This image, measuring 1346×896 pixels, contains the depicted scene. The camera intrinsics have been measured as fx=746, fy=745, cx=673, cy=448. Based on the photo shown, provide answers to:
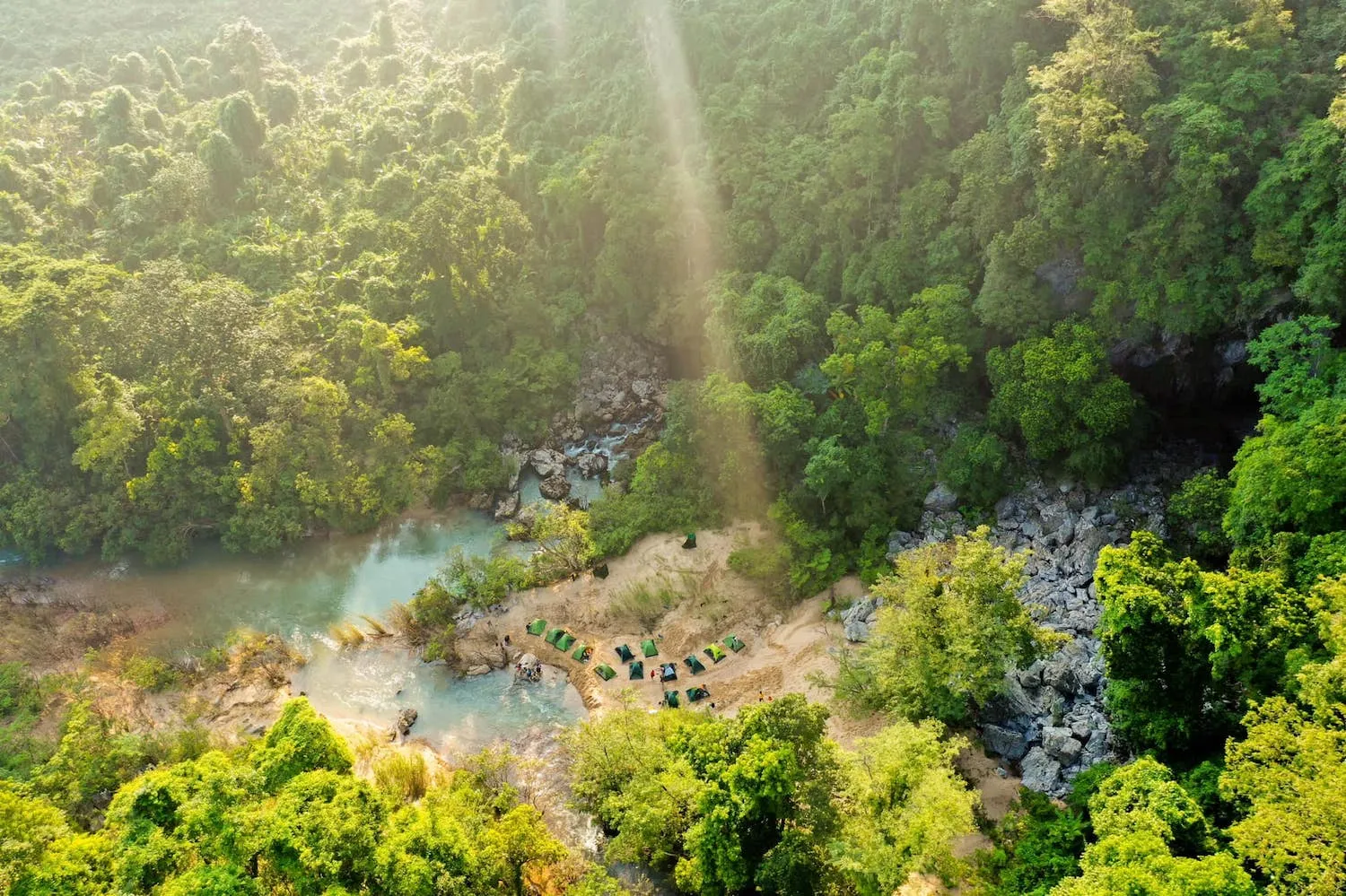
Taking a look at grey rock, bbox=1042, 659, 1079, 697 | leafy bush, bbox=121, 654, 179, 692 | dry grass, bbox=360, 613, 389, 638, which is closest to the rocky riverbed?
dry grass, bbox=360, 613, 389, 638

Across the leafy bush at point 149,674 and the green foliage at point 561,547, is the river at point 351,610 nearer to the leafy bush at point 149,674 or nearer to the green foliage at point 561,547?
Answer: the leafy bush at point 149,674

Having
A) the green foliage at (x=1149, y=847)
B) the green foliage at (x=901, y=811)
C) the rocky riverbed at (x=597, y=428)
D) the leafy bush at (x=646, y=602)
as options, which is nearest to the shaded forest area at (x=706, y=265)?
the rocky riverbed at (x=597, y=428)

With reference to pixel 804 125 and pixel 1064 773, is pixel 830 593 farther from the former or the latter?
pixel 804 125

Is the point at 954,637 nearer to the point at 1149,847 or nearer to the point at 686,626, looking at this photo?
→ the point at 1149,847

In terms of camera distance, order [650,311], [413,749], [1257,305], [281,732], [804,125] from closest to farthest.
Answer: [281,732], [1257,305], [413,749], [804,125], [650,311]

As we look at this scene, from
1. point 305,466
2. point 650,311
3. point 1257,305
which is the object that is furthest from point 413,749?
point 1257,305

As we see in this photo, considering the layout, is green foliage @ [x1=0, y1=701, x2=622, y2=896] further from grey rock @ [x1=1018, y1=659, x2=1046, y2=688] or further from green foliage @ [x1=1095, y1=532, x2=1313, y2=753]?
green foliage @ [x1=1095, y1=532, x2=1313, y2=753]
